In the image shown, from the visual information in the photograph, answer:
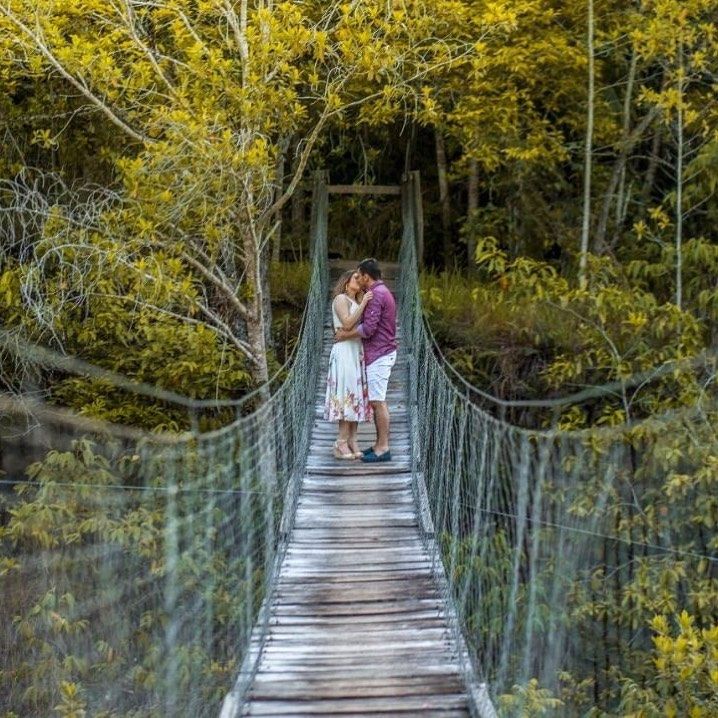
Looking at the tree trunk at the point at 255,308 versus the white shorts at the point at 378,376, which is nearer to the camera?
the white shorts at the point at 378,376

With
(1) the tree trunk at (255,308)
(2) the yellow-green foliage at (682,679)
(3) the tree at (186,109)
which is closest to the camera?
(2) the yellow-green foliage at (682,679)

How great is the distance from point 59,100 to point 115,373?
4.69 feet

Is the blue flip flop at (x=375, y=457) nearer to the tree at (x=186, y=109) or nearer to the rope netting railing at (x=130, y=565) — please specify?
the rope netting railing at (x=130, y=565)

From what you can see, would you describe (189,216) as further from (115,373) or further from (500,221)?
(500,221)

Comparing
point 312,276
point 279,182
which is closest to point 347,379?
point 312,276

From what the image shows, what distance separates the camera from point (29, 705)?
627 centimetres

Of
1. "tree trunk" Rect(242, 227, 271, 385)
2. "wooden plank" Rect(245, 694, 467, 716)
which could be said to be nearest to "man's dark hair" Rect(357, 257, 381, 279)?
"tree trunk" Rect(242, 227, 271, 385)

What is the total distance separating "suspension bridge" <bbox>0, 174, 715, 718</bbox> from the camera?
405 cm

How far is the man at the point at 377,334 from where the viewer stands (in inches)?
202

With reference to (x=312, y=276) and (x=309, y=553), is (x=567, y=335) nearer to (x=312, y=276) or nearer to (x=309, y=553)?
(x=312, y=276)

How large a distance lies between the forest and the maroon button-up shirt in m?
0.55

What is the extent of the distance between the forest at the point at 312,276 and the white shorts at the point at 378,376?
507 mm

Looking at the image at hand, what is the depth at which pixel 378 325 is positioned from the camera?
5199 millimetres

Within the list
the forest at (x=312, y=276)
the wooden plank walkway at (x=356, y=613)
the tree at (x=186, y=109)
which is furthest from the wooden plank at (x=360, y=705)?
the tree at (x=186, y=109)
